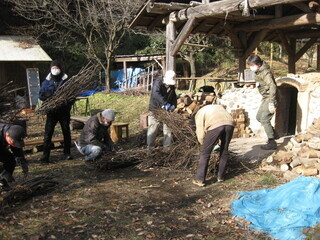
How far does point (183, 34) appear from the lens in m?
7.68

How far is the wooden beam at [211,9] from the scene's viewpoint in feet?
21.7

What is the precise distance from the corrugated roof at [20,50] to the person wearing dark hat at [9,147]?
11.0 meters

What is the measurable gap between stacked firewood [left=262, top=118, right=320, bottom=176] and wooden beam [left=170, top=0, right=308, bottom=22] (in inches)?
108

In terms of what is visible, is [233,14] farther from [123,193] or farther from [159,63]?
[159,63]

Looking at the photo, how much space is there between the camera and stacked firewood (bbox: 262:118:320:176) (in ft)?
16.1

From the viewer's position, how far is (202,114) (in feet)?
15.0

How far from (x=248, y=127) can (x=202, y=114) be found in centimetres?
361

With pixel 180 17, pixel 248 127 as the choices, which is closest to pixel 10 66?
pixel 180 17

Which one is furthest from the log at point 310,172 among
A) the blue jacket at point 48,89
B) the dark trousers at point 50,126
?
the blue jacket at point 48,89

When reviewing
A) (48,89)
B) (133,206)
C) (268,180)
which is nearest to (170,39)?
(48,89)

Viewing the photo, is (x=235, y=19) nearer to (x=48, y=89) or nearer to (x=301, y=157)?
(x=301, y=157)

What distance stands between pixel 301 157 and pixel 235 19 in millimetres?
5406

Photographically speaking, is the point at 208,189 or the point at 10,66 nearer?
the point at 208,189

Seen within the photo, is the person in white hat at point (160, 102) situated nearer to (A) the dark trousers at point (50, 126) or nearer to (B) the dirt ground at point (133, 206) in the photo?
(B) the dirt ground at point (133, 206)
